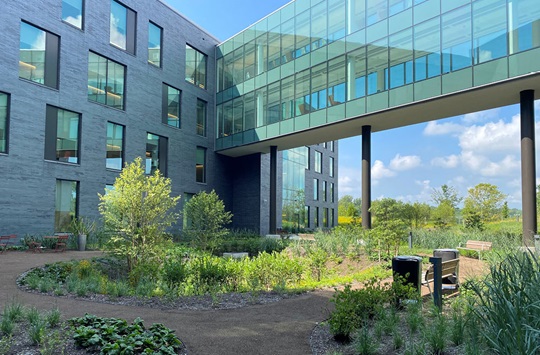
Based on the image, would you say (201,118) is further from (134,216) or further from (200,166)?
(134,216)

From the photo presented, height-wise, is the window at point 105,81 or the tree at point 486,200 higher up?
the window at point 105,81

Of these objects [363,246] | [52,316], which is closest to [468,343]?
[52,316]

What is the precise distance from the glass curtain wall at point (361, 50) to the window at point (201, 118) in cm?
155

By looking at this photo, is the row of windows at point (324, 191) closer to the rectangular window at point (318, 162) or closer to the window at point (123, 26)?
the rectangular window at point (318, 162)

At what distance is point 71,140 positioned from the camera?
795 inches

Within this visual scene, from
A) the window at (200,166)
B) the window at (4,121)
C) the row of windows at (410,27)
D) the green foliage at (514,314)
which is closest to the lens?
the green foliage at (514,314)

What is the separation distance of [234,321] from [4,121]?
1705cm

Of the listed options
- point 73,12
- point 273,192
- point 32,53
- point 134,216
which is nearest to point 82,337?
point 134,216

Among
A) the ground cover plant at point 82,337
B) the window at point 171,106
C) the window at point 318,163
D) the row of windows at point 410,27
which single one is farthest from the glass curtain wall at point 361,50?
the ground cover plant at point 82,337

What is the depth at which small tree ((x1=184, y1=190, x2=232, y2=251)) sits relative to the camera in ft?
48.5

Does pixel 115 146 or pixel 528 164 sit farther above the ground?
pixel 115 146

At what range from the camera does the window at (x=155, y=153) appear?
2494 cm

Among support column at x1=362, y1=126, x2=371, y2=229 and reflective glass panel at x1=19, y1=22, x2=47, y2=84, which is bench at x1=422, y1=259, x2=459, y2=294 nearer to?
support column at x1=362, y1=126, x2=371, y2=229

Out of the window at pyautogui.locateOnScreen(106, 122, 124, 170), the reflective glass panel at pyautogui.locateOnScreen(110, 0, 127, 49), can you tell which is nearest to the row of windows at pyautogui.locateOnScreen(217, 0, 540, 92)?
the reflective glass panel at pyautogui.locateOnScreen(110, 0, 127, 49)
